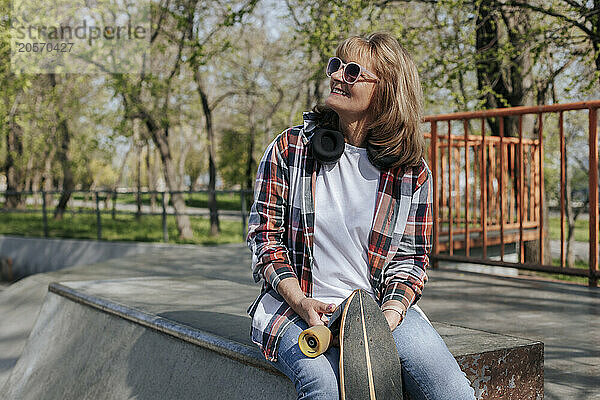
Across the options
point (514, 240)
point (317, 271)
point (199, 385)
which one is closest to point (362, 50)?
point (317, 271)

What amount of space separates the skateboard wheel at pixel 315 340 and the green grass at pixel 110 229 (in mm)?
14904

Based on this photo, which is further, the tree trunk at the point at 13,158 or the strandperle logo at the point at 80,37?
the tree trunk at the point at 13,158

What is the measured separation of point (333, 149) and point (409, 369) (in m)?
0.76

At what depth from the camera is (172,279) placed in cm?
504

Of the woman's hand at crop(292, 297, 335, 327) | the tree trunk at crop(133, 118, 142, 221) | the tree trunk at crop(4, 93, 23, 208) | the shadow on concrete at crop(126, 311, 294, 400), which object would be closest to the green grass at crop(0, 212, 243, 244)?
the tree trunk at crop(133, 118, 142, 221)

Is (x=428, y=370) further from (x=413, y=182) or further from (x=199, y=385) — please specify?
(x=199, y=385)

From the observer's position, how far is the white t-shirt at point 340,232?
2135 millimetres

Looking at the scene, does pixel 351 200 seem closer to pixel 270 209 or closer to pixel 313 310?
pixel 270 209

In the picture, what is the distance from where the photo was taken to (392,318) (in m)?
1.98

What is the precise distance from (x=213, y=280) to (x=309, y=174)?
9.79 ft

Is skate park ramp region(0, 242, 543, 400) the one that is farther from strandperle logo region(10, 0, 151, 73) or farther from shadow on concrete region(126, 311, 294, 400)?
strandperle logo region(10, 0, 151, 73)

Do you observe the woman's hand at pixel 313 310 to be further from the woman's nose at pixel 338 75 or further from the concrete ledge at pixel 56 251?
the concrete ledge at pixel 56 251

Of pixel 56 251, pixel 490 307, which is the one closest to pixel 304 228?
pixel 490 307

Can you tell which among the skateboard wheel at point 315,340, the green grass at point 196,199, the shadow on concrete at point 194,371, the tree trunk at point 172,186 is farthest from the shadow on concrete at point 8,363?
the tree trunk at point 172,186
